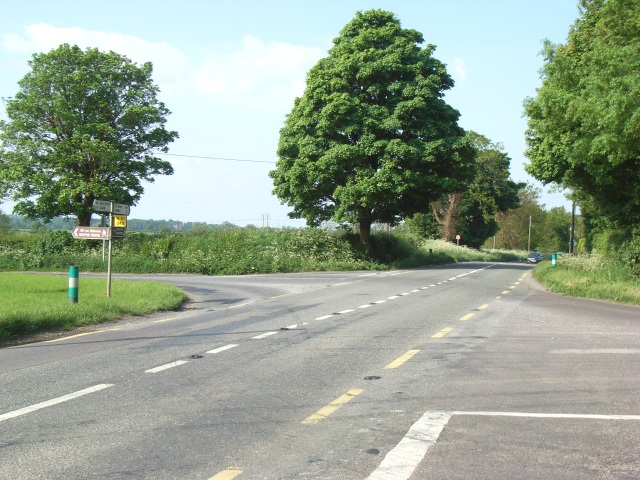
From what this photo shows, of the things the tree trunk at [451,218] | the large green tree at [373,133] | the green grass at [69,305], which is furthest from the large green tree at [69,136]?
the tree trunk at [451,218]

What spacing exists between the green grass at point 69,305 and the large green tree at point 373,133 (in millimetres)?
18000

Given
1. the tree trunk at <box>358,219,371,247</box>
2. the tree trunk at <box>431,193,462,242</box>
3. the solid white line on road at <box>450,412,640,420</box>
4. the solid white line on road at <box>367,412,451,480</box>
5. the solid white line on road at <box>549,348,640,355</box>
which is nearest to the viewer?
the solid white line on road at <box>367,412,451,480</box>

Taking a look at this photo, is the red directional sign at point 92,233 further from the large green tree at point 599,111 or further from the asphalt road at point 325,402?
the large green tree at point 599,111

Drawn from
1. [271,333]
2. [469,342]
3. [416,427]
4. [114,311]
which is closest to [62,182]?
[114,311]

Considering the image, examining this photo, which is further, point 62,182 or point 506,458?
point 62,182

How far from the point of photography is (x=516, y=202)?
7906cm

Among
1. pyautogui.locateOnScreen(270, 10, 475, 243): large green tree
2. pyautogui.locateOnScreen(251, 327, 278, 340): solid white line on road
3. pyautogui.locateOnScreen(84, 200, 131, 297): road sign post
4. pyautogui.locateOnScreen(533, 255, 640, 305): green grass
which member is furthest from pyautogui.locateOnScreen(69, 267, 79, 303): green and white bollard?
pyautogui.locateOnScreen(270, 10, 475, 243): large green tree

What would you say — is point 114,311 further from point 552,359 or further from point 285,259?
point 285,259

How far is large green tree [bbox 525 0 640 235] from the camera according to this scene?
15.9 meters

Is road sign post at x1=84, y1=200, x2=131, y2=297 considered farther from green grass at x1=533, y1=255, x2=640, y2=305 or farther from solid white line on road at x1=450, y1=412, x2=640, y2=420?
green grass at x1=533, y1=255, x2=640, y2=305

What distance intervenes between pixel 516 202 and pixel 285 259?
49.6 metres

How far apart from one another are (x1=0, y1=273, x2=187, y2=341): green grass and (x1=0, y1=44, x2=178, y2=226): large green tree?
19.6 metres

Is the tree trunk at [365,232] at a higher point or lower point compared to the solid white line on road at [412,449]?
higher

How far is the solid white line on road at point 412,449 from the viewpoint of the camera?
4.40 metres
